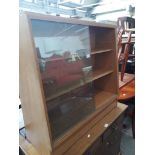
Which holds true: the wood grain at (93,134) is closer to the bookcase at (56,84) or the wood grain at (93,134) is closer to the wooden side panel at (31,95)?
the bookcase at (56,84)

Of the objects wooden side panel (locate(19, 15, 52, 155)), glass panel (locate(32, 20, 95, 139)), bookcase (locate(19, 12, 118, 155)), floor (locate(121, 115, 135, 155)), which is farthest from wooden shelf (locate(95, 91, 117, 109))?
floor (locate(121, 115, 135, 155))

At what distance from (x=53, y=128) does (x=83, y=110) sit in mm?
352

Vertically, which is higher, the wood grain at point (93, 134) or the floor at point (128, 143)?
the wood grain at point (93, 134)

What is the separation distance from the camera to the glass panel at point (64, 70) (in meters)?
1.02

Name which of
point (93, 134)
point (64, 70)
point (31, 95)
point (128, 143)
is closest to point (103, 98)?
point (93, 134)

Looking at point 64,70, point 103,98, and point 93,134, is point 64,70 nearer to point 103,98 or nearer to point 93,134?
point 93,134

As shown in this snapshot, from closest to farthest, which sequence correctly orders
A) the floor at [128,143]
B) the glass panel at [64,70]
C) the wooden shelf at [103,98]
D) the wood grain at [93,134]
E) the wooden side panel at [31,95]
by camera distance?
the wooden side panel at [31,95]
the glass panel at [64,70]
the wood grain at [93,134]
the wooden shelf at [103,98]
the floor at [128,143]

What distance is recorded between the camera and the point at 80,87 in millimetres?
1328

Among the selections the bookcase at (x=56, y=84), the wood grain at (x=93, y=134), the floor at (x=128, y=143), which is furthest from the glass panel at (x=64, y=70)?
the floor at (x=128, y=143)

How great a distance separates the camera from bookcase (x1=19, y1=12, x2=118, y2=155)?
93 cm

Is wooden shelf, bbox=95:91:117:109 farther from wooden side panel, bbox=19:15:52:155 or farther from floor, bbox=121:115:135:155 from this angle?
floor, bbox=121:115:135:155

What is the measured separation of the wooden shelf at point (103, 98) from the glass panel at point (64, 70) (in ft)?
0.78

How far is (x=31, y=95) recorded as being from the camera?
1.03 metres
